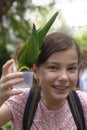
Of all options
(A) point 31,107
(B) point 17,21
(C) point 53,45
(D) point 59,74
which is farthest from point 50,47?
(B) point 17,21

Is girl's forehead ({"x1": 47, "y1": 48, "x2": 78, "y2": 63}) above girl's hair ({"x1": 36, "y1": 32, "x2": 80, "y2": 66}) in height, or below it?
below

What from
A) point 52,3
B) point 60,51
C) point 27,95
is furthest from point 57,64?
point 52,3

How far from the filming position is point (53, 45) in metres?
2.39

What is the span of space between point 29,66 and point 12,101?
1.19ft

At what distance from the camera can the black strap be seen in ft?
7.97

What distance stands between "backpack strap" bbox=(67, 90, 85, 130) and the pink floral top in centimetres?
3

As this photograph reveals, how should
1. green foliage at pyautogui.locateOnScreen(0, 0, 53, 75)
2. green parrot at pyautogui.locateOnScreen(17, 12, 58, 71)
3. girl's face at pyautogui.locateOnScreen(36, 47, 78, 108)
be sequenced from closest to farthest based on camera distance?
green parrot at pyautogui.locateOnScreen(17, 12, 58, 71) → girl's face at pyautogui.locateOnScreen(36, 47, 78, 108) → green foliage at pyautogui.locateOnScreen(0, 0, 53, 75)

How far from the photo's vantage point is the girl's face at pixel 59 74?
2.30 metres

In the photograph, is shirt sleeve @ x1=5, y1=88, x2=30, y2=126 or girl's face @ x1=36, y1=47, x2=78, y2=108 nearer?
girl's face @ x1=36, y1=47, x2=78, y2=108

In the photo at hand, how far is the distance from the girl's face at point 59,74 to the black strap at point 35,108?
0.13 metres

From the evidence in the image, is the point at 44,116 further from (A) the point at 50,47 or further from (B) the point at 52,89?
(A) the point at 50,47

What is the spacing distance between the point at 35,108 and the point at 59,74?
34cm

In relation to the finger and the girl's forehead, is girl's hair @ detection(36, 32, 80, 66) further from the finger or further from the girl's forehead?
the finger

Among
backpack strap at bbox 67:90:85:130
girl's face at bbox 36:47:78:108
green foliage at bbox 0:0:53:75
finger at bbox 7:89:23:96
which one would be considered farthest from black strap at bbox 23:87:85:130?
green foliage at bbox 0:0:53:75
